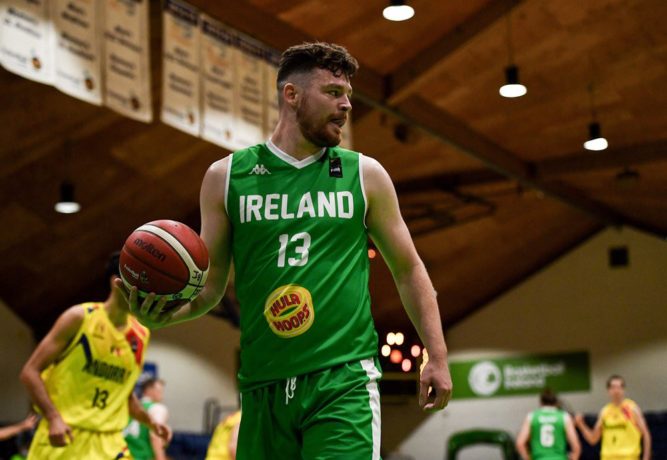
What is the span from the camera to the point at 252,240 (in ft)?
11.1

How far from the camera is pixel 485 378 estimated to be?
22.7 meters

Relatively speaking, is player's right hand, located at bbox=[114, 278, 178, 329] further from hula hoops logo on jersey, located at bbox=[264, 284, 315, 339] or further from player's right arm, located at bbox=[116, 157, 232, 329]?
hula hoops logo on jersey, located at bbox=[264, 284, 315, 339]

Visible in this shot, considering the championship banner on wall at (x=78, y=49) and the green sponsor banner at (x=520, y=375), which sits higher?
the championship banner on wall at (x=78, y=49)

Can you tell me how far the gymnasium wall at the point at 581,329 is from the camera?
20.6 metres

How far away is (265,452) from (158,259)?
0.70m

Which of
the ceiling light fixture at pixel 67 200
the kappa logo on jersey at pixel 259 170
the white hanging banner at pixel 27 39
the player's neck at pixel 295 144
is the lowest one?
the kappa logo on jersey at pixel 259 170

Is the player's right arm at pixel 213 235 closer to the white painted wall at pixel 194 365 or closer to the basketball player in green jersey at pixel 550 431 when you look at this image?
the basketball player in green jersey at pixel 550 431

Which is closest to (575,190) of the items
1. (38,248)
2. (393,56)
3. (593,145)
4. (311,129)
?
(593,145)

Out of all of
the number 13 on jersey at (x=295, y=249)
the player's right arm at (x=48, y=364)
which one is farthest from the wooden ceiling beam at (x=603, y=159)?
the number 13 on jersey at (x=295, y=249)

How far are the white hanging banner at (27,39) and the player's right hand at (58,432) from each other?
3.35m

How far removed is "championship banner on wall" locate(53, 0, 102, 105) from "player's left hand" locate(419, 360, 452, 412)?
220 inches

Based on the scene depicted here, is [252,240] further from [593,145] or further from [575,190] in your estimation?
[575,190]

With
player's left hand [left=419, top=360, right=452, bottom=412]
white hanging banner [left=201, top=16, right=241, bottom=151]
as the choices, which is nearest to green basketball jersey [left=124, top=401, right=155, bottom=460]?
white hanging banner [left=201, top=16, right=241, bottom=151]

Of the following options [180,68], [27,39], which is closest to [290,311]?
[27,39]
